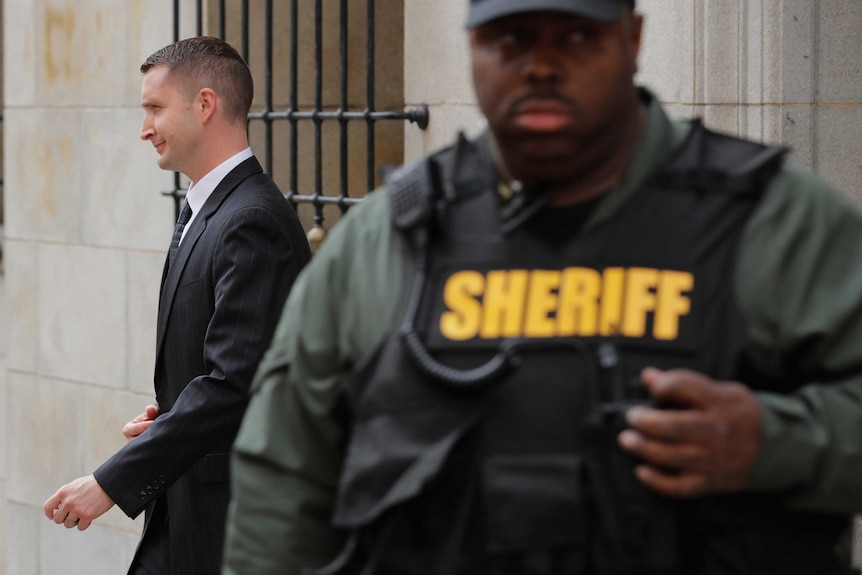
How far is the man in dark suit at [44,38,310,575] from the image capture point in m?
4.36

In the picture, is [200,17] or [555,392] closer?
[555,392]

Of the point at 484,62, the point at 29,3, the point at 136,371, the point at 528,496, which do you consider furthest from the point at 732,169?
the point at 29,3

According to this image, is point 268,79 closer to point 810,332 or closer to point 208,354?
point 208,354

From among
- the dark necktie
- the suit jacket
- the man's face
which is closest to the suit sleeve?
the suit jacket

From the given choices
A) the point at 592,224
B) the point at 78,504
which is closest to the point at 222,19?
the point at 78,504

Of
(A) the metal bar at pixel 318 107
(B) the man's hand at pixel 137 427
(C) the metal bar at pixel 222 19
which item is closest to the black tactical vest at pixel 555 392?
(B) the man's hand at pixel 137 427

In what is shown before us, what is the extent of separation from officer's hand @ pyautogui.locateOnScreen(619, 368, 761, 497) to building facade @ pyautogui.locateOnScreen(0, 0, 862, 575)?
3.42 metres

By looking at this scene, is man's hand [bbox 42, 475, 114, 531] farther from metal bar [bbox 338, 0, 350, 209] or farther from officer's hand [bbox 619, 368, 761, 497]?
officer's hand [bbox 619, 368, 761, 497]

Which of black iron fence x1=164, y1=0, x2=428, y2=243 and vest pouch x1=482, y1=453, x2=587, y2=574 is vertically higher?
black iron fence x1=164, y1=0, x2=428, y2=243

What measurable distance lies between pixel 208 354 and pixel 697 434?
2.39 metres

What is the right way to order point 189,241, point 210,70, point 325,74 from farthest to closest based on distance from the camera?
1. point 325,74
2. point 210,70
3. point 189,241

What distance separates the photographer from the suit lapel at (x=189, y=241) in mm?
4582

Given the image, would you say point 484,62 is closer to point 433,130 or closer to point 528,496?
point 528,496

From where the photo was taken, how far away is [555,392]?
7.66 ft
